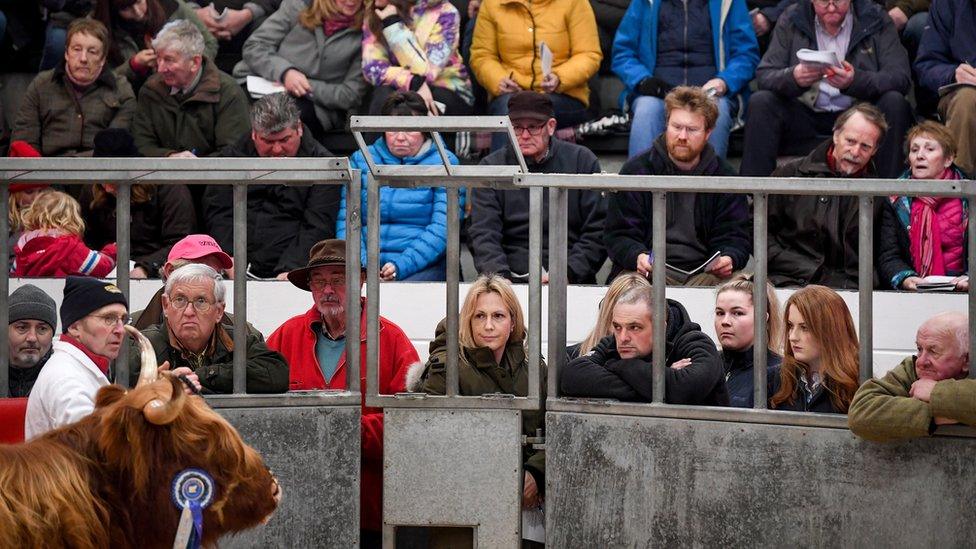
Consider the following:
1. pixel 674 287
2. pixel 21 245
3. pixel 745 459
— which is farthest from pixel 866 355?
pixel 21 245

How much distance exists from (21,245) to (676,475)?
4.54 m

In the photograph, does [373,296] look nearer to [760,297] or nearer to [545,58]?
[760,297]

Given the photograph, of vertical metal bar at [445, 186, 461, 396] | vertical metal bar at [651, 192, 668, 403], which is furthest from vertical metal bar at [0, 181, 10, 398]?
vertical metal bar at [651, 192, 668, 403]

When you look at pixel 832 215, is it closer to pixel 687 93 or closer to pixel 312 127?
pixel 687 93

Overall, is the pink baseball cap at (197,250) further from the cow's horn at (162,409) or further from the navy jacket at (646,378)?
the cow's horn at (162,409)

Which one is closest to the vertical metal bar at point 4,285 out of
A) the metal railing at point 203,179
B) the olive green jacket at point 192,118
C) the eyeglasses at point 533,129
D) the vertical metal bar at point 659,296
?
the metal railing at point 203,179

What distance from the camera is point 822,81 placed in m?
10.2

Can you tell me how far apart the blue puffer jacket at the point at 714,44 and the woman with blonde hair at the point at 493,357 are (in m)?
4.33

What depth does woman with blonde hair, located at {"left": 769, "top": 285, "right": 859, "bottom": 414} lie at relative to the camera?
599cm

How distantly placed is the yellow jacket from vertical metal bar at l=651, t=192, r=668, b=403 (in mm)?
4735

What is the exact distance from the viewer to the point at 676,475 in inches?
232

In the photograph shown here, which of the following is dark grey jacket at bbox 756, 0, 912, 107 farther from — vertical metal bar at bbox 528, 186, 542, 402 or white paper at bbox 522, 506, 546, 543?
white paper at bbox 522, 506, 546, 543

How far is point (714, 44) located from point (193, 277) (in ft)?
18.1

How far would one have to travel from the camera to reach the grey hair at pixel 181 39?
404 inches
